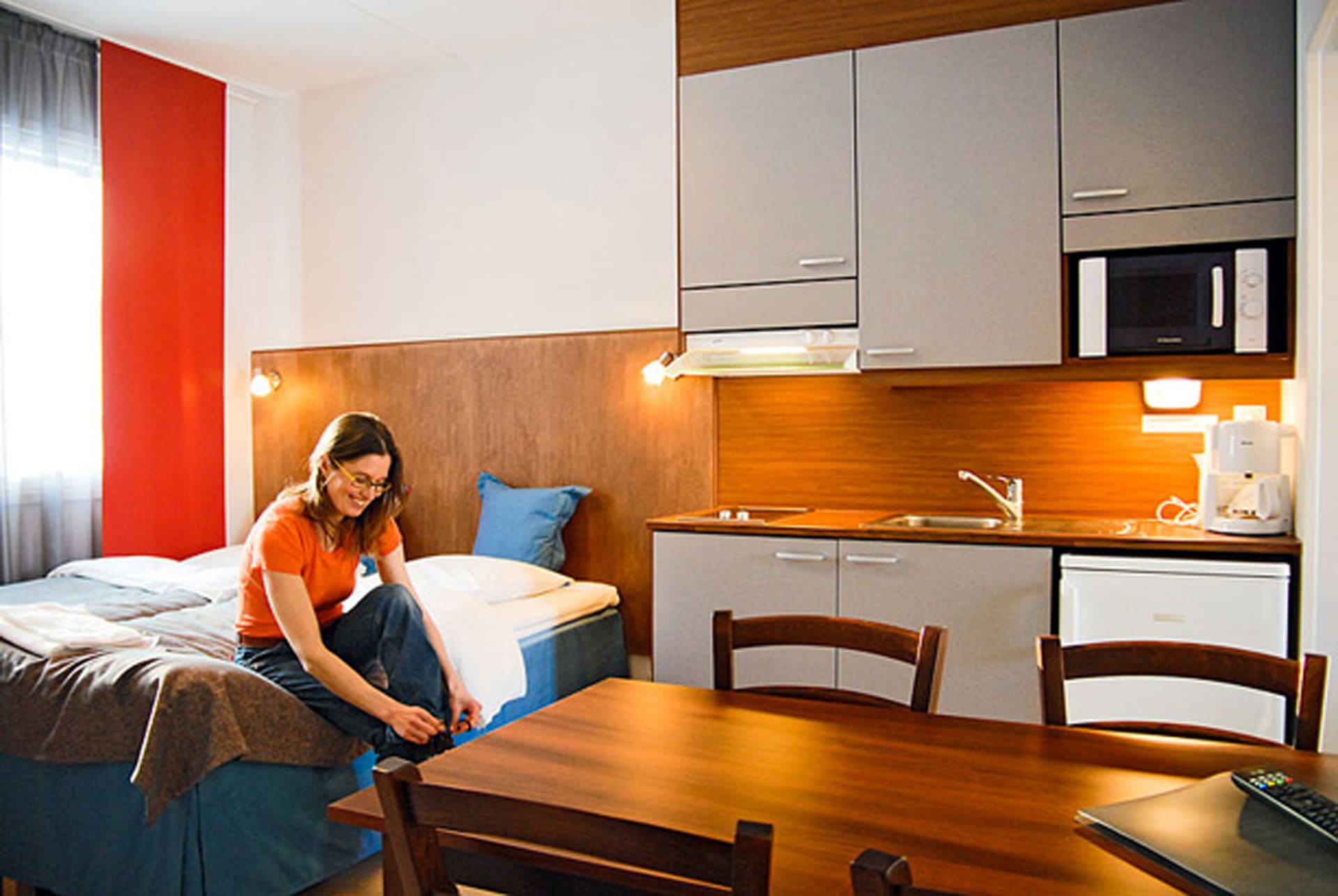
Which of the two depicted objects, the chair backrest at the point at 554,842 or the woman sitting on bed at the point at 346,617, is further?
the woman sitting on bed at the point at 346,617

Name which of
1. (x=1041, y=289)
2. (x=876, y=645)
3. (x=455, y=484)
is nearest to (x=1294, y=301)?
(x=1041, y=289)

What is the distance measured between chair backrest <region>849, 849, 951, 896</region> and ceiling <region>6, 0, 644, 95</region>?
362 centimetres

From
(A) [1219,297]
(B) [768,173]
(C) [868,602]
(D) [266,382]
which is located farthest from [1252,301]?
(D) [266,382]

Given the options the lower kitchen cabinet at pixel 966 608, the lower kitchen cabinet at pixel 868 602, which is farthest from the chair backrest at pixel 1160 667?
the lower kitchen cabinet at pixel 966 608

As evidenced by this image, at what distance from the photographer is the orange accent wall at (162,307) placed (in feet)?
14.0

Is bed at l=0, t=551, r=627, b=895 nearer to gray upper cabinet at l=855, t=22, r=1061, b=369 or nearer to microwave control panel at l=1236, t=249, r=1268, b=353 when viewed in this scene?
gray upper cabinet at l=855, t=22, r=1061, b=369

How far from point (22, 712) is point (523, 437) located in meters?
2.14

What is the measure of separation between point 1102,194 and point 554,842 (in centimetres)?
259

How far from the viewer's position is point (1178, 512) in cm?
315

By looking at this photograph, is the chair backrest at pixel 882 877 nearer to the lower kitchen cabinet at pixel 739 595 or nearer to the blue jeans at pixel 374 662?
the blue jeans at pixel 374 662

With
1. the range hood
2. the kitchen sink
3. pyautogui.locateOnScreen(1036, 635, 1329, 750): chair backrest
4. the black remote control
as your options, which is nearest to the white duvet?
the range hood

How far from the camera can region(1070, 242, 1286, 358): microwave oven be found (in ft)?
9.05

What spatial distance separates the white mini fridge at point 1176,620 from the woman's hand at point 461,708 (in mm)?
1573

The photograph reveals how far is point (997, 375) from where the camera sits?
3.08 meters
